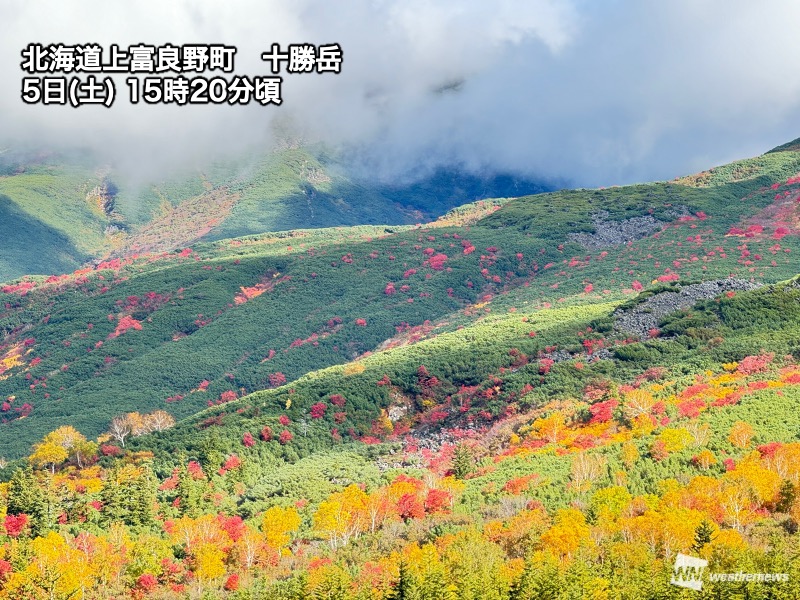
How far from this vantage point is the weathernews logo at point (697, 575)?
4197 cm

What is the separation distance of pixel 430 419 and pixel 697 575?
4897 centimetres

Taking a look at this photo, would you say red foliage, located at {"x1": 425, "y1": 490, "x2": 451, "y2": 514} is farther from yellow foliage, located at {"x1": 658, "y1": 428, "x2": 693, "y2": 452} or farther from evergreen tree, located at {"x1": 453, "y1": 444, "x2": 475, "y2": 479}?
yellow foliage, located at {"x1": 658, "y1": 428, "x2": 693, "y2": 452}

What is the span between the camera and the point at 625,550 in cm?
4781

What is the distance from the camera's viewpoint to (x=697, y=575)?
44062 mm

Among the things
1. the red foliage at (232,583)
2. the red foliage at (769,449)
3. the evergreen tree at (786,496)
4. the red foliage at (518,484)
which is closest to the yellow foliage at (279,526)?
the red foliage at (232,583)

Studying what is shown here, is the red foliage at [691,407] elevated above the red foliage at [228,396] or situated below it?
above

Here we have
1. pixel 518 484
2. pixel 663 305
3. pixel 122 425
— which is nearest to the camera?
pixel 518 484

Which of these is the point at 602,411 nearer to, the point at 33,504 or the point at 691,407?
the point at 691,407

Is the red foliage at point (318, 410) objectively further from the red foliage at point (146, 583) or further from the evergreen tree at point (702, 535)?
the evergreen tree at point (702, 535)

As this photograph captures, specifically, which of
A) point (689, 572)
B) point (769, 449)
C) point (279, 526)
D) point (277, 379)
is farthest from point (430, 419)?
point (689, 572)

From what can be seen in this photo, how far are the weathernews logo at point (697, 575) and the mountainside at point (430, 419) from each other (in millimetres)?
342

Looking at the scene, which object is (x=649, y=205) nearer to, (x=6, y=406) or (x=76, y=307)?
(x=76, y=307)

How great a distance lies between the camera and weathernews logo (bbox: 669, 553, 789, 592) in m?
42.0

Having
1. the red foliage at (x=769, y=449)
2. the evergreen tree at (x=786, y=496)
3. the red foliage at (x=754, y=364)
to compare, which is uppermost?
the red foliage at (x=754, y=364)
